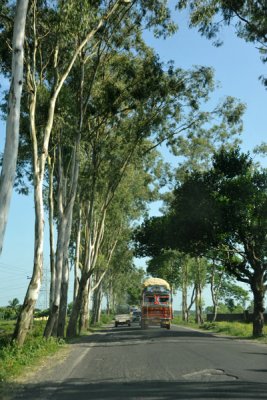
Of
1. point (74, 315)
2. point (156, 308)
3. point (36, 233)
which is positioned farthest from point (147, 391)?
point (156, 308)

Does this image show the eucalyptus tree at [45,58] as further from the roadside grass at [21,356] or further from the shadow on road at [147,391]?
the shadow on road at [147,391]

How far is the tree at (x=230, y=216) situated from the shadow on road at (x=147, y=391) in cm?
1868

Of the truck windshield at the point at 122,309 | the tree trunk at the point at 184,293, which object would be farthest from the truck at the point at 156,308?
the truck windshield at the point at 122,309

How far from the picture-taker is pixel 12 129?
34.1 ft

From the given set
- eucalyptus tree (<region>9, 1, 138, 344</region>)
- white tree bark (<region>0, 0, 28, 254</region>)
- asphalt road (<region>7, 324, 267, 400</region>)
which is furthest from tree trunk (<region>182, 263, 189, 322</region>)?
white tree bark (<region>0, 0, 28, 254</region>)

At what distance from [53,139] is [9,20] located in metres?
6.57

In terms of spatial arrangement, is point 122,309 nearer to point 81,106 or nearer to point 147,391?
point 81,106

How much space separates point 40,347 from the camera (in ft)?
56.0

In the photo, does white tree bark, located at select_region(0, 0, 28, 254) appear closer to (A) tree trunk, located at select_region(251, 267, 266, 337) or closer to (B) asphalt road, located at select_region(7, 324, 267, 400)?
(B) asphalt road, located at select_region(7, 324, 267, 400)

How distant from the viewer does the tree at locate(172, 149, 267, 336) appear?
28.0m

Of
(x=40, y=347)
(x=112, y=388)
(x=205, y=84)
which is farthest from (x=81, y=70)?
(x=112, y=388)

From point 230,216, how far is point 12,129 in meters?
19.5

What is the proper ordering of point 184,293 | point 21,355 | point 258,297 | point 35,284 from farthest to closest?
point 184,293 → point 258,297 → point 35,284 → point 21,355

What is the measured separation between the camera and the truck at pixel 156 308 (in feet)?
134
